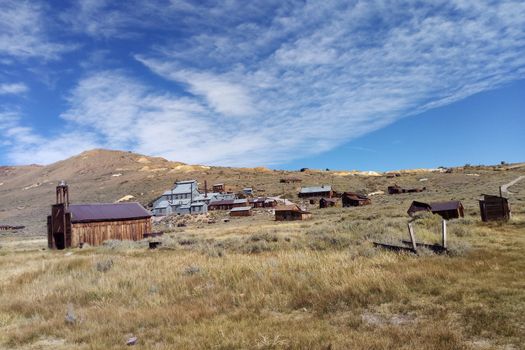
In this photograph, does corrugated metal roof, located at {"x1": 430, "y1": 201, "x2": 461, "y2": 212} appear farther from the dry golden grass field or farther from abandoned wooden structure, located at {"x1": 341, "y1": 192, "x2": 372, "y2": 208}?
abandoned wooden structure, located at {"x1": 341, "y1": 192, "x2": 372, "y2": 208}

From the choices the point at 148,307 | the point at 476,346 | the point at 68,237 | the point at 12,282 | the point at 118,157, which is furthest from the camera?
the point at 118,157

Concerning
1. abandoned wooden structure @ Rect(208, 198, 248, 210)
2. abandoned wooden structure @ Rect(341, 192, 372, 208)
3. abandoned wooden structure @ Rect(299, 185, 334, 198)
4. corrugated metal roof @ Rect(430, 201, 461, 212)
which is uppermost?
abandoned wooden structure @ Rect(299, 185, 334, 198)

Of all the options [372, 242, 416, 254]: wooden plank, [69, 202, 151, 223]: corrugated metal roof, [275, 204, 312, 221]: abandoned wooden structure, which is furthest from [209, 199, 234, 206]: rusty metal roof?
[372, 242, 416, 254]: wooden plank

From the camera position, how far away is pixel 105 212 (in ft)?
128

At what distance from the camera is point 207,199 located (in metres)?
85.6

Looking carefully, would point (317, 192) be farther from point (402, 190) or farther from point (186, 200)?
point (186, 200)

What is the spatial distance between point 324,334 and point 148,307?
4.55m

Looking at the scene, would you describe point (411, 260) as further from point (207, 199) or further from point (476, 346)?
point (207, 199)

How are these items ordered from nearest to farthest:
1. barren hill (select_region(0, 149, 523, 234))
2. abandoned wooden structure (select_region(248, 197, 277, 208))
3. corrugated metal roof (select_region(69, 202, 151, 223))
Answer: corrugated metal roof (select_region(69, 202, 151, 223)) → abandoned wooden structure (select_region(248, 197, 277, 208)) → barren hill (select_region(0, 149, 523, 234))

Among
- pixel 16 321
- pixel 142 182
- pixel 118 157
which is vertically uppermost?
pixel 118 157

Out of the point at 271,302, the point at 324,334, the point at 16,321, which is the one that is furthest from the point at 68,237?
the point at 324,334

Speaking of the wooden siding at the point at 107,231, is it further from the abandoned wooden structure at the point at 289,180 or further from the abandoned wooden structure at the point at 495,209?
the abandoned wooden structure at the point at 289,180

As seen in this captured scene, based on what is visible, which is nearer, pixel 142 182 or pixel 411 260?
pixel 411 260

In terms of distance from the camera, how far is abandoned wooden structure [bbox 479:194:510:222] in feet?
75.1
